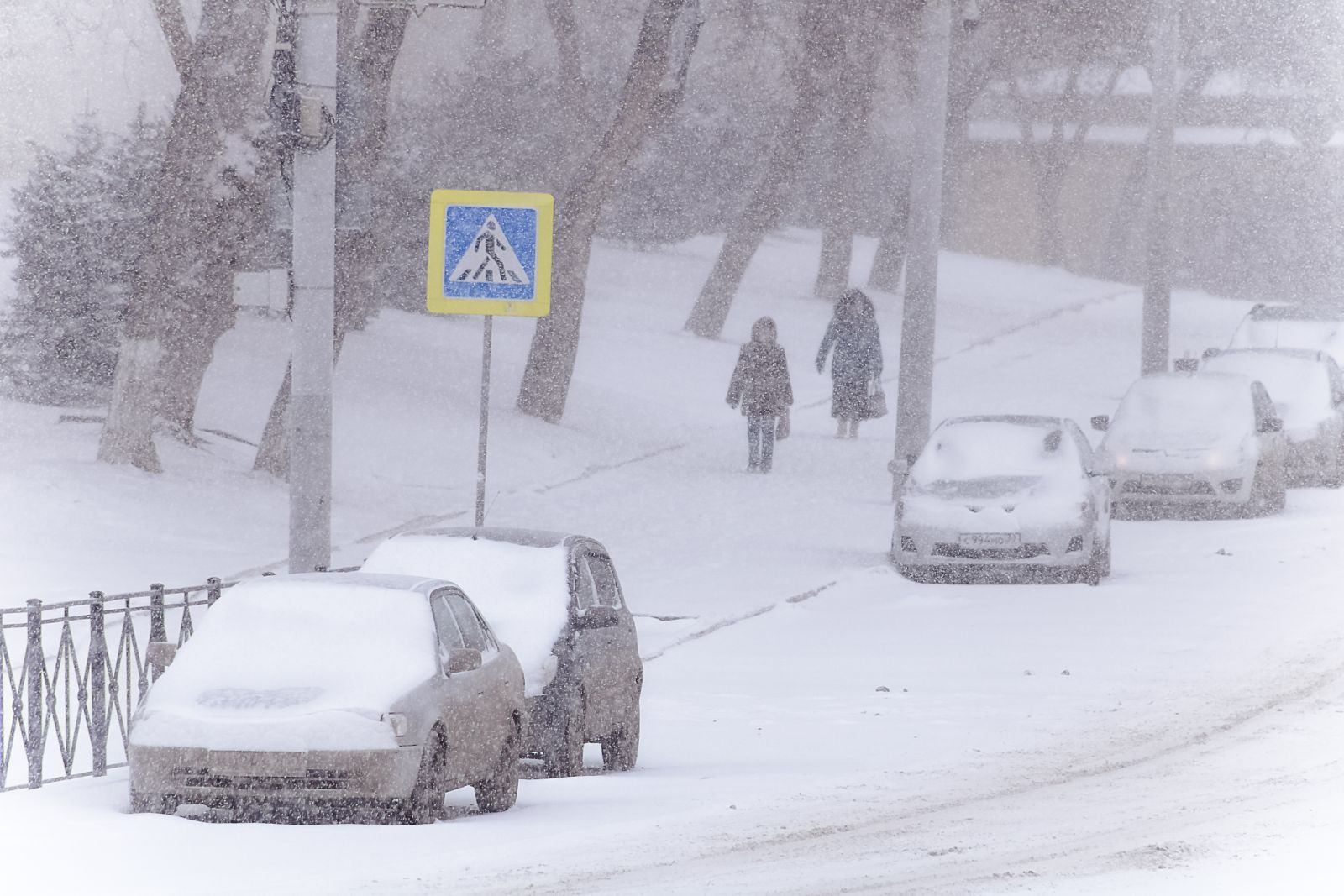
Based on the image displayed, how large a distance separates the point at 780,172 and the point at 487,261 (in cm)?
2609

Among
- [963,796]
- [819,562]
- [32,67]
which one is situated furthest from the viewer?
[32,67]

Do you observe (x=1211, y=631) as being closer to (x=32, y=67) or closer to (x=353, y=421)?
(x=353, y=421)

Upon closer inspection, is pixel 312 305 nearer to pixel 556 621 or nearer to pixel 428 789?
pixel 556 621

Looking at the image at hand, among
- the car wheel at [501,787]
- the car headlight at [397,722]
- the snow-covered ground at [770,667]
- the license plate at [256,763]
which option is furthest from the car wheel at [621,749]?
the license plate at [256,763]

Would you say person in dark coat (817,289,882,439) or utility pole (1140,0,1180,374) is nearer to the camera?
person in dark coat (817,289,882,439)

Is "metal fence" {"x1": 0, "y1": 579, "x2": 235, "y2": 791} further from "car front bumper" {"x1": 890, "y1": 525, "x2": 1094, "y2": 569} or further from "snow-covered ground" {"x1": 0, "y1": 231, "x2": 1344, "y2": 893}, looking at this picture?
"car front bumper" {"x1": 890, "y1": 525, "x2": 1094, "y2": 569}

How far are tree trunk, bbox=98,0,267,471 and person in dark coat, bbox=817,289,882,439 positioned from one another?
10719mm

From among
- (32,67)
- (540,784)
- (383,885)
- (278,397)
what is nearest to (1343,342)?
(278,397)

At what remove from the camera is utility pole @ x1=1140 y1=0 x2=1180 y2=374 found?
30719 mm

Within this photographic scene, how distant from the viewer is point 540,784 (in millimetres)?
11164

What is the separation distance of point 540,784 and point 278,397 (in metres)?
12.8

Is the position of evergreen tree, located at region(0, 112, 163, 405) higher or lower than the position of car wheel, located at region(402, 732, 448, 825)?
higher

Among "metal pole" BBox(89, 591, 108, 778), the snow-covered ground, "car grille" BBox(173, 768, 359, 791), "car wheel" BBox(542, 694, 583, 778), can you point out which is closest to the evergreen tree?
the snow-covered ground

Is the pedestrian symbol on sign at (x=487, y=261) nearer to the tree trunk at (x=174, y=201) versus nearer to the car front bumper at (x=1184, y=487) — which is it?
the tree trunk at (x=174, y=201)
